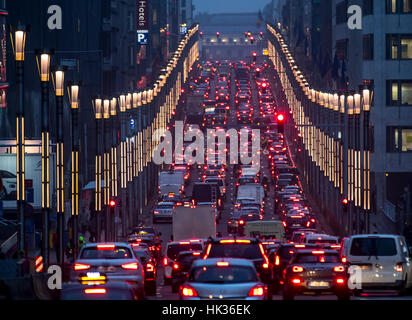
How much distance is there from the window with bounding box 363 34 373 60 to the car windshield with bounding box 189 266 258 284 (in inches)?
2950

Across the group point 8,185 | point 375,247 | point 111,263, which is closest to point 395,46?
point 8,185

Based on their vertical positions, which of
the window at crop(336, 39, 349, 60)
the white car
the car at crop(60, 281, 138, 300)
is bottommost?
the car at crop(60, 281, 138, 300)

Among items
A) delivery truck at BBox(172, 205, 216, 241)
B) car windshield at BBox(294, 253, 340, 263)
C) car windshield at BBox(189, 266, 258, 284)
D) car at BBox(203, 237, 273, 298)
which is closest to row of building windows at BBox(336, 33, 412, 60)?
delivery truck at BBox(172, 205, 216, 241)

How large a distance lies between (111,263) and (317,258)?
474 cm

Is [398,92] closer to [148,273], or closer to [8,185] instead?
[8,185]

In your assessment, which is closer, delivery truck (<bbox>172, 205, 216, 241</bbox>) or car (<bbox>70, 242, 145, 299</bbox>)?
car (<bbox>70, 242, 145, 299</bbox>)

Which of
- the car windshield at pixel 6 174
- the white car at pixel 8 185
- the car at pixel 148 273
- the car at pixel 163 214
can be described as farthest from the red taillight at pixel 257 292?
the car at pixel 163 214

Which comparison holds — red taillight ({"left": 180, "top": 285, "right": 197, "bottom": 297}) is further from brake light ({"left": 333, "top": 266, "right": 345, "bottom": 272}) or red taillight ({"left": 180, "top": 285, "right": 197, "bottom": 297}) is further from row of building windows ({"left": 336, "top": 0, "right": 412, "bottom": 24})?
row of building windows ({"left": 336, "top": 0, "right": 412, "bottom": 24})

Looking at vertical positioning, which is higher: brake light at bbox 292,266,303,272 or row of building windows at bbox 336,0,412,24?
row of building windows at bbox 336,0,412,24

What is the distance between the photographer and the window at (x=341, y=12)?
12019 cm

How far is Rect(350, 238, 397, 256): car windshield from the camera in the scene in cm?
3009
